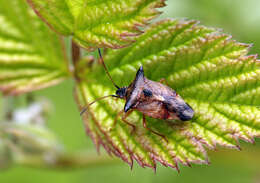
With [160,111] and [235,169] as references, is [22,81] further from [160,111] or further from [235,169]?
[235,169]

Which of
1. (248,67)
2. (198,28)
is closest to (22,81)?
(198,28)

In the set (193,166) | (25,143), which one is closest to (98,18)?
(25,143)

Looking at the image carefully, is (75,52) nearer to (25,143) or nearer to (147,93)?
(147,93)

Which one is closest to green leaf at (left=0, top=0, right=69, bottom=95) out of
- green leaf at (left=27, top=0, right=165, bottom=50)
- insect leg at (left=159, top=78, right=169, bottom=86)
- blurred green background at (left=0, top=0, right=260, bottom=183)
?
green leaf at (left=27, top=0, right=165, bottom=50)

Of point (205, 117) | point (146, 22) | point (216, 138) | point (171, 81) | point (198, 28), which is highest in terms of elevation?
point (146, 22)

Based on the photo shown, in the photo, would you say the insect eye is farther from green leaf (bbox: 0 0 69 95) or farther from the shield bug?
green leaf (bbox: 0 0 69 95)

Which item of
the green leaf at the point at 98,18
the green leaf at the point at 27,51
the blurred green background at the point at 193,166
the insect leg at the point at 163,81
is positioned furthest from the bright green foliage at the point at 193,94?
the blurred green background at the point at 193,166

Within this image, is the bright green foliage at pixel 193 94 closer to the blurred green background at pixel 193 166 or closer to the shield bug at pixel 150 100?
the shield bug at pixel 150 100
